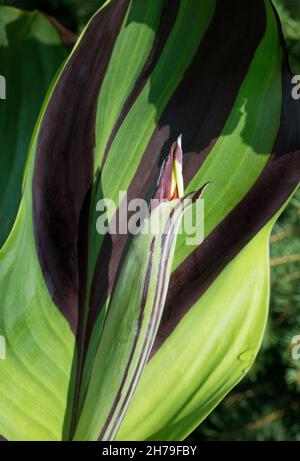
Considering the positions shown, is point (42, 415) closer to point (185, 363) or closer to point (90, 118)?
point (185, 363)

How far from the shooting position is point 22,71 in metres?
0.71

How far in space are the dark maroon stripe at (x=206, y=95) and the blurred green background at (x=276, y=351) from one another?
327 millimetres

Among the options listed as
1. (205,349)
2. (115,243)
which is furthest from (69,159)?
(205,349)

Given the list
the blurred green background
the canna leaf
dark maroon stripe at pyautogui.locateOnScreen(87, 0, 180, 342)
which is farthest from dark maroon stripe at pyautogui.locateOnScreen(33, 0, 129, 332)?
the blurred green background

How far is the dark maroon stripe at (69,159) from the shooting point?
50 centimetres

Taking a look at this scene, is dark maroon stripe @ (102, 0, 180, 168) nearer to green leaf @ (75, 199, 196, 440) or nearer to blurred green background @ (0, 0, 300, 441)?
green leaf @ (75, 199, 196, 440)

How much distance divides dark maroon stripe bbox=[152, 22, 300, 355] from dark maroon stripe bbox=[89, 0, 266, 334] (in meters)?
0.04

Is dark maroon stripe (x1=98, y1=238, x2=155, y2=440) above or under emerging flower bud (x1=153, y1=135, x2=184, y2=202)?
under

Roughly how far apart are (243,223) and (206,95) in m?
0.11

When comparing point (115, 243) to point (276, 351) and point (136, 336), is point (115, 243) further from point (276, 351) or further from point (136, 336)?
point (276, 351)

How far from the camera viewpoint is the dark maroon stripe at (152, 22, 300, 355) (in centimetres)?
54

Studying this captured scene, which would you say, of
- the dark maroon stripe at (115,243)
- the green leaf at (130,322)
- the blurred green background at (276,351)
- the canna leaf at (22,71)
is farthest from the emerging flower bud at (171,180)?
the blurred green background at (276,351)

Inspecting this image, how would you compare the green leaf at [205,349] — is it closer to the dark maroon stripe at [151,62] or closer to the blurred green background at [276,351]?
the dark maroon stripe at [151,62]

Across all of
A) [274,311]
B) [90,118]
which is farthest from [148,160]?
[274,311]
